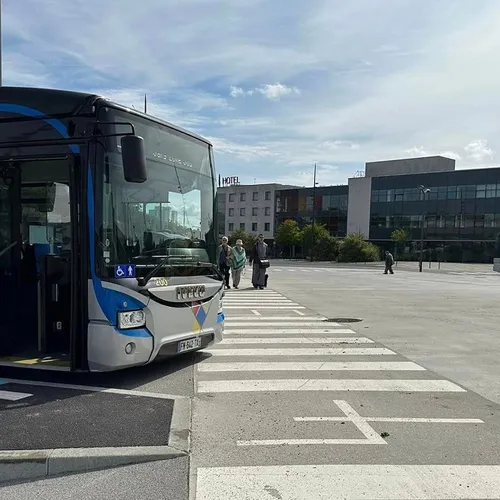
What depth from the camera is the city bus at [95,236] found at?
5.69 metres

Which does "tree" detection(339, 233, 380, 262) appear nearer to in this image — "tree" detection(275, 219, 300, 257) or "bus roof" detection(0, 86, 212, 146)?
"tree" detection(275, 219, 300, 257)

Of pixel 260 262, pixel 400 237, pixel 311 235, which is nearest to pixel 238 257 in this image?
pixel 260 262

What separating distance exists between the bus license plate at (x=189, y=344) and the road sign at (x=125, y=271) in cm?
125

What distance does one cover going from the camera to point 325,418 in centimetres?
521

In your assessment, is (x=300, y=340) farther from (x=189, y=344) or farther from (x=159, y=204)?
(x=159, y=204)

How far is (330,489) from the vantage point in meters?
3.69

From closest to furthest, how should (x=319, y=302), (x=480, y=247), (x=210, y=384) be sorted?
(x=210, y=384) < (x=319, y=302) < (x=480, y=247)

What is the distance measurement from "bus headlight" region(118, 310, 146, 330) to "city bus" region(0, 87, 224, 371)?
1 centimetres

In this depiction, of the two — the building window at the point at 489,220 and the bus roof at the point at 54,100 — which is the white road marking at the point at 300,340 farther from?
the building window at the point at 489,220

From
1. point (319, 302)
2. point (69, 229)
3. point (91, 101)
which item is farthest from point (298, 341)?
point (319, 302)

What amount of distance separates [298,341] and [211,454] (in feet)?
17.2

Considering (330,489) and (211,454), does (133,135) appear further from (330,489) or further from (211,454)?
(330,489)

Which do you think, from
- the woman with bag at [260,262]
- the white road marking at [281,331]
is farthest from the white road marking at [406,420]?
the woman with bag at [260,262]

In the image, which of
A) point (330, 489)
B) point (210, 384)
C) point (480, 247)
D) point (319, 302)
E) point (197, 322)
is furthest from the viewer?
point (480, 247)
